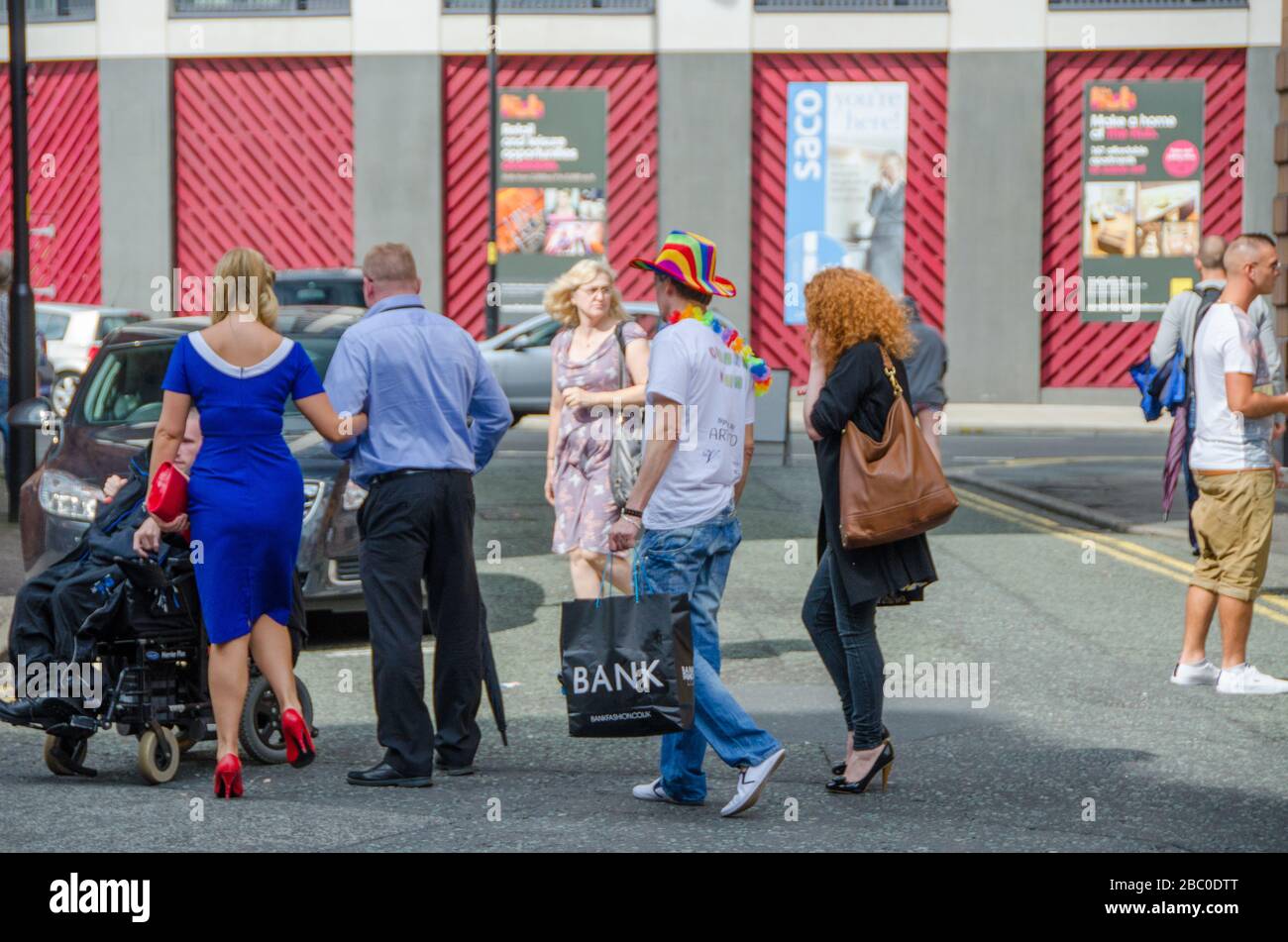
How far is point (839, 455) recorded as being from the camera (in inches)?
257

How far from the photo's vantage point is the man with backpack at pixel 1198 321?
9578mm

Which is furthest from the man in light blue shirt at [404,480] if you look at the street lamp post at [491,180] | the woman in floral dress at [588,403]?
the street lamp post at [491,180]

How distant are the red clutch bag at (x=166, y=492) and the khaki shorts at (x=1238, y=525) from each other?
4.71 m

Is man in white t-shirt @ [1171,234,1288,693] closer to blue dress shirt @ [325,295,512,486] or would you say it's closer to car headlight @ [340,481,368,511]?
blue dress shirt @ [325,295,512,486]

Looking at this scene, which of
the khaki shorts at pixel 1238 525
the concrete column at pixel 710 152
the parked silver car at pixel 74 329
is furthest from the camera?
the concrete column at pixel 710 152

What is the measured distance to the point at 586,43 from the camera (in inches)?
1201

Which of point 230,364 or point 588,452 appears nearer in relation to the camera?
point 230,364

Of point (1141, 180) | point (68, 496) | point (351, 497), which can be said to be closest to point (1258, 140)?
point (1141, 180)

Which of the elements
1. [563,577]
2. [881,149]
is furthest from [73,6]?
[563,577]

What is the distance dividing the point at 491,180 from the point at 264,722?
73.9ft

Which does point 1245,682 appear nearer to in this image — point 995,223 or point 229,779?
point 229,779

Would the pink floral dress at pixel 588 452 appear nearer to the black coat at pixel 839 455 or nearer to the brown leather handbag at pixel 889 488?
the black coat at pixel 839 455

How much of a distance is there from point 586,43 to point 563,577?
65.6 ft

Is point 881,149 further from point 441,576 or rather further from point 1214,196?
point 441,576
